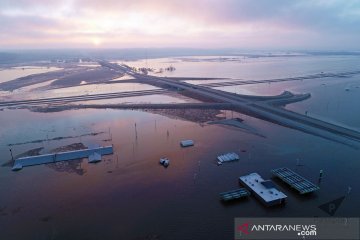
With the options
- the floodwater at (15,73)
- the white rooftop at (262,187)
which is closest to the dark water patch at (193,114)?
the white rooftop at (262,187)

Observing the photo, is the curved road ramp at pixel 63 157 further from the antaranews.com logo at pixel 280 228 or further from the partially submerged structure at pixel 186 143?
the antaranews.com logo at pixel 280 228

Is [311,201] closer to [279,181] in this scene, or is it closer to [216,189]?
[279,181]

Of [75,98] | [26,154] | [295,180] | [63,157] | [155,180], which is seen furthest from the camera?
[75,98]

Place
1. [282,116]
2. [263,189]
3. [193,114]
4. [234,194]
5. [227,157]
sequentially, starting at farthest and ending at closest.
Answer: [193,114], [282,116], [227,157], [263,189], [234,194]

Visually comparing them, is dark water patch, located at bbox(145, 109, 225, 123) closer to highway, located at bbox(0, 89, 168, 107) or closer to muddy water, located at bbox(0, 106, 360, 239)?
muddy water, located at bbox(0, 106, 360, 239)

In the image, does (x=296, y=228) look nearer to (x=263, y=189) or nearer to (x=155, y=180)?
(x=263, y=189)

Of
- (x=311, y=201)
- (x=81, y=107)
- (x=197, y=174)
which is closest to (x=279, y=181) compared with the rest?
(x=311, y=201)

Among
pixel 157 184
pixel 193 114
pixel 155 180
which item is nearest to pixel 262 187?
pixel 157 184
